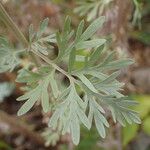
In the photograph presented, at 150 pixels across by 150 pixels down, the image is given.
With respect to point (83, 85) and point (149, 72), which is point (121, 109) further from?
point (149, 72)

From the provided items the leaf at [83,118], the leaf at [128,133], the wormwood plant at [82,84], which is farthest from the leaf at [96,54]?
the leaf at [128,133]

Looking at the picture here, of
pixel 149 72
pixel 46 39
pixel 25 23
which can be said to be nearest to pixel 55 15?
pixel 25 23

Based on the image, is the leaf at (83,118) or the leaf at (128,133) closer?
the leaf at (83,118)

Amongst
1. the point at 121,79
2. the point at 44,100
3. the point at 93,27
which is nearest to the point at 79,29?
the point at 93,27

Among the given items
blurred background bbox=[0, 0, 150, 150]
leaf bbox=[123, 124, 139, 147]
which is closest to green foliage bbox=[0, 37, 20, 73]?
blurred background bbox=[0, 0, 150, 150]

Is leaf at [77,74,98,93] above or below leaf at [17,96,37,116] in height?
below

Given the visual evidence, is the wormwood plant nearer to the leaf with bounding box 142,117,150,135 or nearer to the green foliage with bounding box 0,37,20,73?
the green foliage with bounding box 0,37,20,73

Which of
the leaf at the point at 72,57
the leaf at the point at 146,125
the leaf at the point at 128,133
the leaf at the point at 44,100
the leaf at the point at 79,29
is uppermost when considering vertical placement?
the leaf at the point at 79,29

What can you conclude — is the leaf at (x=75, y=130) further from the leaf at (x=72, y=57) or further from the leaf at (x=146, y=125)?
the leaf at (x=146, y=125)

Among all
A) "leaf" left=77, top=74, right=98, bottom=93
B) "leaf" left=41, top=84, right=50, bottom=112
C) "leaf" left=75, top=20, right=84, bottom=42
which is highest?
"leaf" left=75, top=20, right=84, bottom=42
